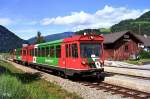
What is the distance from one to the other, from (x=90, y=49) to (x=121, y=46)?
39118 millimetres

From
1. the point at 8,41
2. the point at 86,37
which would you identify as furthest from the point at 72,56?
the point at 8,41

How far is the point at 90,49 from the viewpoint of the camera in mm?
21422

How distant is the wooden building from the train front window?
120 ft

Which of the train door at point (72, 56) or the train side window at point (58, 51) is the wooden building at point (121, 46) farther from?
the train door at point (72, 56)

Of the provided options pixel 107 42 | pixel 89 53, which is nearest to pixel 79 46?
pixel 89 53

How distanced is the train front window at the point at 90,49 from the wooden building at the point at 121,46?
36.5 m

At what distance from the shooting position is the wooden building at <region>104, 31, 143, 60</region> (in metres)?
59.2

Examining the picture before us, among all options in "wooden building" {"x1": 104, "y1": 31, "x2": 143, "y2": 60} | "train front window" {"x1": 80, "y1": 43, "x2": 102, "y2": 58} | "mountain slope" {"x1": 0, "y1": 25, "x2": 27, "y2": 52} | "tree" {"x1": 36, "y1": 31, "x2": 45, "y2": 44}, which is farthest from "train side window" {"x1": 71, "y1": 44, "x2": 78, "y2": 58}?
"mountain slope" {"x1": 0, "y1": 25, "x2": 27, "y2": 52}

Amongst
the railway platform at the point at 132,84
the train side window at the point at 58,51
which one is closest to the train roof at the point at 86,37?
the train side window at the point at 58,51

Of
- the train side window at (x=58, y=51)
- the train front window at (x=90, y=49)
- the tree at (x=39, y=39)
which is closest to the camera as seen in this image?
the train front window at (x=90, y=49)

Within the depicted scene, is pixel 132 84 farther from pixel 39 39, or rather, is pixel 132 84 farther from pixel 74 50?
pixel 39 39

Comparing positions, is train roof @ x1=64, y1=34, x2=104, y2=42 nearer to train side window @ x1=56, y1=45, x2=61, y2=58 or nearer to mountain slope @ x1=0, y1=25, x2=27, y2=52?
train side window @ x1=56, y1=45, x2=61, y2=58

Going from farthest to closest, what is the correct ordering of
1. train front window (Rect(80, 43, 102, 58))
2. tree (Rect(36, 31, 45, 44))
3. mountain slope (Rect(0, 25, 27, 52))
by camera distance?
mountain slope (Rect(0, 25, 27, 52))
tree (Rect(36, 31, 45, 44))
train front window (Rect(80, 43, 102, 58))

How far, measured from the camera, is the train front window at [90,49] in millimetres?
21156
